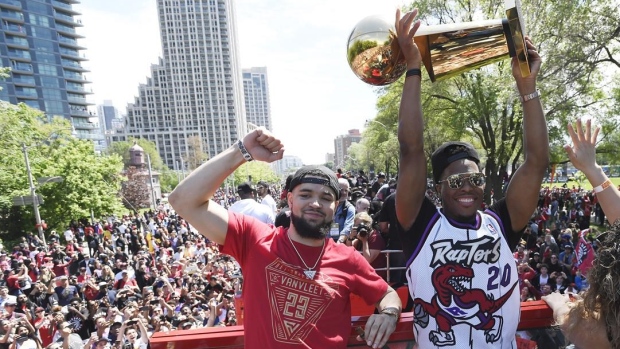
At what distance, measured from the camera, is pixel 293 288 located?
185 centimetres

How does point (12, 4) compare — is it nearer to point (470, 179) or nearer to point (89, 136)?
point (89, 136)

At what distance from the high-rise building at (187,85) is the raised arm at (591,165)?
4955 inches

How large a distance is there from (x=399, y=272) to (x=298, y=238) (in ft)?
8.79

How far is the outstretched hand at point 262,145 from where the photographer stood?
197 centimetres

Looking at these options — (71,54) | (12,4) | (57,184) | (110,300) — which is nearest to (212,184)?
(110,300)

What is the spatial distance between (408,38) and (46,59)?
9632 centimetres

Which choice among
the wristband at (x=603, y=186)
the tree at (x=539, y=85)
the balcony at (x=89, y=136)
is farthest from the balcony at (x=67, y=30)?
the wristband at (x=603, y=186)

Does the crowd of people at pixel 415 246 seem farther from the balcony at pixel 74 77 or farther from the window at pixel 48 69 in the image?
the balcony at pixel 74 77

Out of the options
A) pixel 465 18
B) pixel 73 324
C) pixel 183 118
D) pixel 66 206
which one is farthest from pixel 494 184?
pixel 183 118

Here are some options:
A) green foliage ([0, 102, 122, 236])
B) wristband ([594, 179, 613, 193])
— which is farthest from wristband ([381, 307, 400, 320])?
green foliage ([0, 102, 122, 236])

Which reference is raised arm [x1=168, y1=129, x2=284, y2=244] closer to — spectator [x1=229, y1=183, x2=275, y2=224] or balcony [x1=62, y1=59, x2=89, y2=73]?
spectator [x1=229, y1=183, x2=275, y2=224]

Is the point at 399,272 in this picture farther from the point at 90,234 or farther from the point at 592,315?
the point at 90,234

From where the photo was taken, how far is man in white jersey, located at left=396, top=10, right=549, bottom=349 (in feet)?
5.88

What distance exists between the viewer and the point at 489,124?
1694 cm
